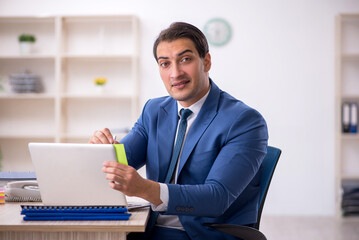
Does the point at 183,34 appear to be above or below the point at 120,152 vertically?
above

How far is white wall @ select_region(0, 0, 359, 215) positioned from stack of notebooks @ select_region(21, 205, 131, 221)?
3.58m

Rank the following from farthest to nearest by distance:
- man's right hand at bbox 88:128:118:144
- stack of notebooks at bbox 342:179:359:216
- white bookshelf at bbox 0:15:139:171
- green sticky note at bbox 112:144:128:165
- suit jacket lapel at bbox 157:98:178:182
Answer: white bookshelf at bbox 0:15:139:171 → stack of notebooks at bbox 342:179:359:216 → suit jacket lapel at bbox 157:98:178:182 → man's right hand at bbox 88:128:118:144 → green sticky note at bbox 112:144:128:165

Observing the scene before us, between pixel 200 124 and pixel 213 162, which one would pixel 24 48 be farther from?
pixel 213 162

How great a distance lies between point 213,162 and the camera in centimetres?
167

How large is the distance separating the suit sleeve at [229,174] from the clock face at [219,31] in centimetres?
316

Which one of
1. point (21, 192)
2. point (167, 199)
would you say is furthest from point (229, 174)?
point (21, 192)

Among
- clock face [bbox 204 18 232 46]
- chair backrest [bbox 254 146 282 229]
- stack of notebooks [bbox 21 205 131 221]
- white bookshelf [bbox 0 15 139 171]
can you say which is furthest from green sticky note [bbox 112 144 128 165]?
clock face [bbox 204 18 232 46]

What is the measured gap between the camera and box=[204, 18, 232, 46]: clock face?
4754 mm

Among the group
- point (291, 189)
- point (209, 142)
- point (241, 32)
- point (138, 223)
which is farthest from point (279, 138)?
point (138, 223)

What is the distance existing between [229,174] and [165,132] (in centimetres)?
41

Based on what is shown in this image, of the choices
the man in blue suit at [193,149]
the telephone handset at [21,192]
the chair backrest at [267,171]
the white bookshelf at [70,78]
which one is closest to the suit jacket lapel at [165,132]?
the man in blue suit at [193,149]

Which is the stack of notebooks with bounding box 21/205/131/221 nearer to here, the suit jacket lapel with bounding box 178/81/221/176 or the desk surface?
the desk surface

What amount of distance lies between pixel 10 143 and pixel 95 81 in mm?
1261

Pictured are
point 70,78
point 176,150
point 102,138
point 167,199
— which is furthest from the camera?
point 70,78
